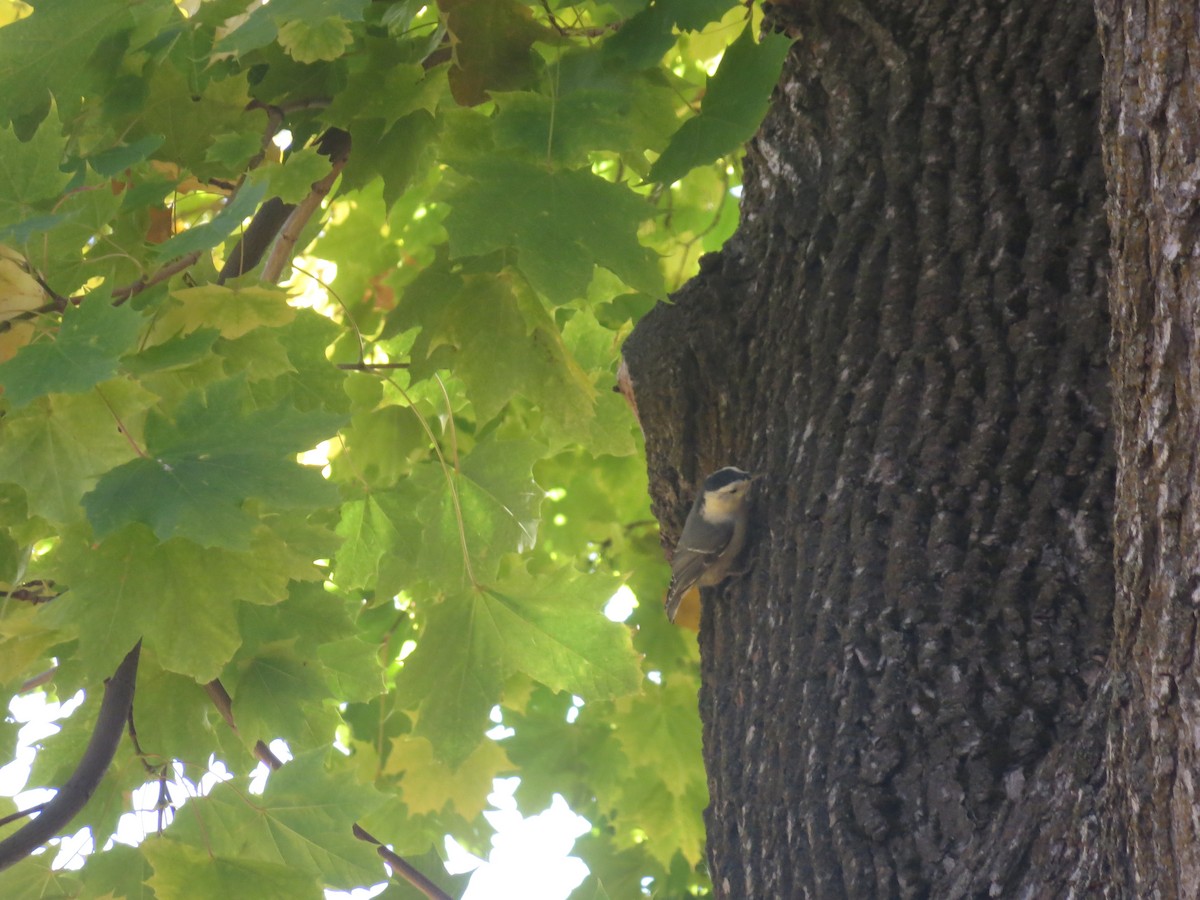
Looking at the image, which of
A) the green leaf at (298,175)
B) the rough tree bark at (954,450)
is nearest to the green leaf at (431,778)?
the rough tree bark at (954,450)

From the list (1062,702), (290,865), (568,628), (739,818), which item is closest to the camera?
(1062,702)

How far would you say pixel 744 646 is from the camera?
176 centimetres

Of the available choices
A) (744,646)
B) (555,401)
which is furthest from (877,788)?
(555,401)

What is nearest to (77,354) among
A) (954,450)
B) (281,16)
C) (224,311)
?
(224,311)

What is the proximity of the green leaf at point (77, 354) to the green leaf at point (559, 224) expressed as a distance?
0.49 meters

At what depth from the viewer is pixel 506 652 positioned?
2051mm

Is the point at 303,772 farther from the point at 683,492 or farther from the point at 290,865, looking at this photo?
the point at 683,492

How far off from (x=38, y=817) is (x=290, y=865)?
0.40 metres

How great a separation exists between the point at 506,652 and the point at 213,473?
2.36ft

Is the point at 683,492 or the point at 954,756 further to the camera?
the point at 683,492

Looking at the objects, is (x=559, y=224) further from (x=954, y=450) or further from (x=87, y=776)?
(x=87, y=776)

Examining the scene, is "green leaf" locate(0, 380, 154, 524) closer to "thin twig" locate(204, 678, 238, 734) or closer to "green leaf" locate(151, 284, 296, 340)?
"green leaf" locate(151, 284, 296, 340)

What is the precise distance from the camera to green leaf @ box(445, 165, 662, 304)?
1.67m

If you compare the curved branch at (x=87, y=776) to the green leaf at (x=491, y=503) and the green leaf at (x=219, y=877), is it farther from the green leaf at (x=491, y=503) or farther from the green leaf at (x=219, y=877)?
the green leaf at (x=491, y=503)
